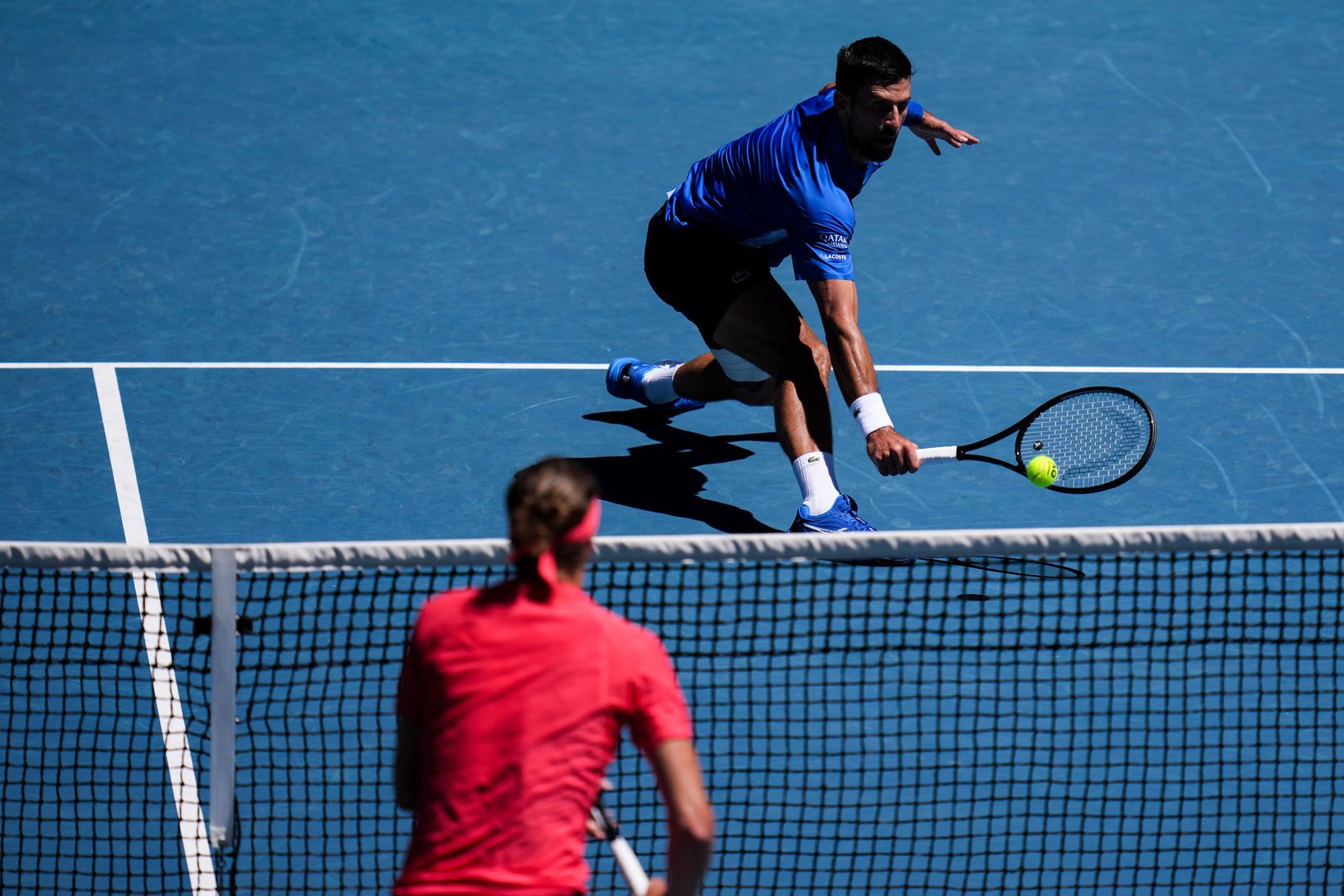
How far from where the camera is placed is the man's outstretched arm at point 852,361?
19.3 feet

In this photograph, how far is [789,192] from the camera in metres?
6.28

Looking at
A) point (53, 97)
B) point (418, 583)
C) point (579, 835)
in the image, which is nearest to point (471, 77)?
point (53, 97)

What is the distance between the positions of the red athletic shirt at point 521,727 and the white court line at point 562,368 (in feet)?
16.3

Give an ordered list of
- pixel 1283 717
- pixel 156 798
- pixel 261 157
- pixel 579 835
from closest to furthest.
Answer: pixel 579 835 < pixel 156 798 < pixel 1283 717 < pixel 261 157

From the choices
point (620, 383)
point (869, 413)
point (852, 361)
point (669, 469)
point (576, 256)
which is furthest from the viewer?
point (576, 256)

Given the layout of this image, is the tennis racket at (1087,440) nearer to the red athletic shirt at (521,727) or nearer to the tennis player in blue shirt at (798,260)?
the tennis player in blue shirt at (798,260)

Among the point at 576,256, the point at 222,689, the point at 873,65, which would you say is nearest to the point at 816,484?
the point at 873,65

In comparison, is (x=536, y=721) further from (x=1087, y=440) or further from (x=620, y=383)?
(x=620, y=383)

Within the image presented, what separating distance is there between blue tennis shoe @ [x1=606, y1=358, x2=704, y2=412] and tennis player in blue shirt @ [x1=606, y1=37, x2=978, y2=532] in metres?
0.30

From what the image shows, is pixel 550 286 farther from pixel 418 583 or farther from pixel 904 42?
pixel 904 42

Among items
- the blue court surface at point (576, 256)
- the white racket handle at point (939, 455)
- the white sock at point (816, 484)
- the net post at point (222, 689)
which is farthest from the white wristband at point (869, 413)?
the net post at point (222, 689)

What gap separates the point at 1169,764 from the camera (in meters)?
5.18

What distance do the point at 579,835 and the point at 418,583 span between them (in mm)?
3123

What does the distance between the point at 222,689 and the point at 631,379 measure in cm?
373
